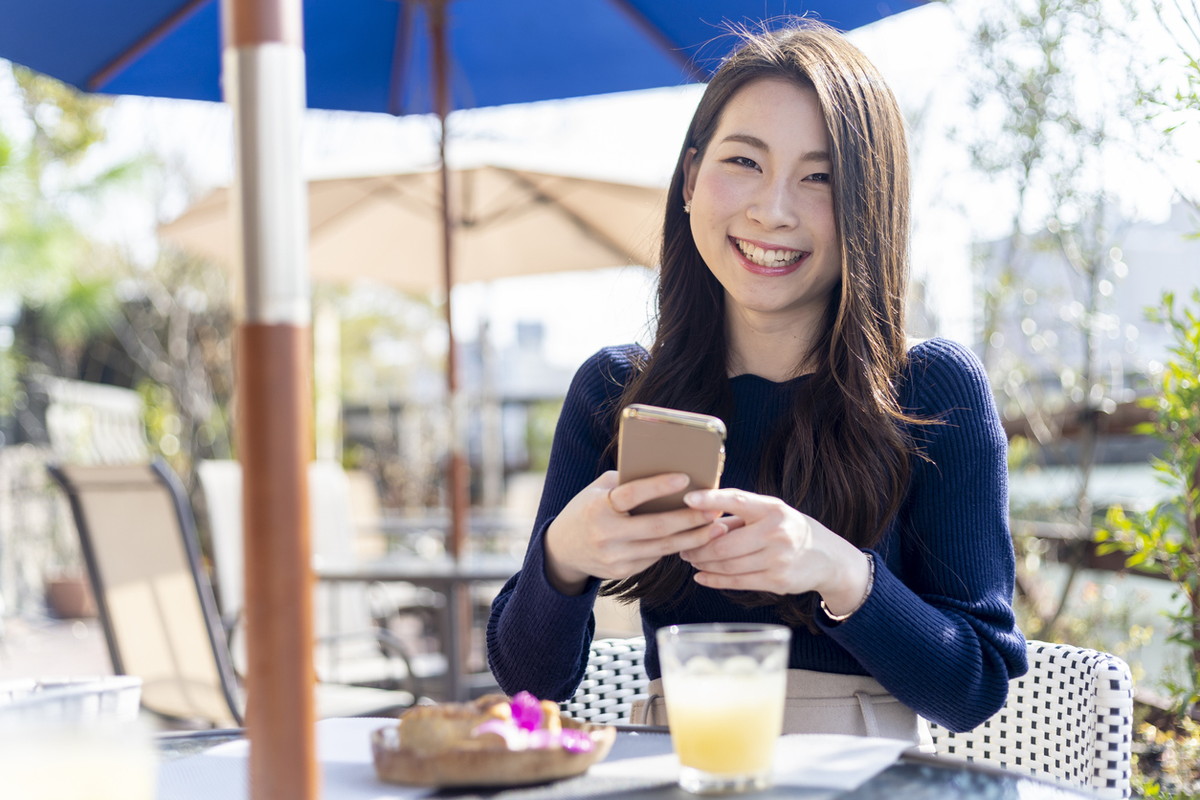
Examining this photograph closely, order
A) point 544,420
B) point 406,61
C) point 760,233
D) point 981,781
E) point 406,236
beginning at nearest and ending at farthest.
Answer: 1. point 981,781
2. point 760,233
3. point 406,61
4. point 406,236
5. point 544,420

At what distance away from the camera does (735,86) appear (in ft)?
5.55

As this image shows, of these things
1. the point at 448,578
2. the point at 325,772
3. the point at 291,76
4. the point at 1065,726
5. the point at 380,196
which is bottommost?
the point at 448,578

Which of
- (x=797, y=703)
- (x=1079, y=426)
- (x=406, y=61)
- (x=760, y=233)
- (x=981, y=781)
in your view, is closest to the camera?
(x=981, y=781)

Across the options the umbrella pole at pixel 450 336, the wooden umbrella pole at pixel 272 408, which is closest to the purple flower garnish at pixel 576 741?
the wooden umbrella pole at pixel 272 408

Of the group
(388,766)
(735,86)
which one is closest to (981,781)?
(388,766)

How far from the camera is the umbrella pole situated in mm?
4105

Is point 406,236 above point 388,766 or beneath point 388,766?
above

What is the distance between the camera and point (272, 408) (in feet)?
1.86

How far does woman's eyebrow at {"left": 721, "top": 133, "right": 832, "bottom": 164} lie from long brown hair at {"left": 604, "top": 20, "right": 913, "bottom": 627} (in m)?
0.03

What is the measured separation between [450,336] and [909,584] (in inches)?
125

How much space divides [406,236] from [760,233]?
4.19 metres

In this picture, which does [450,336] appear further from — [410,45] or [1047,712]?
[1047,712]

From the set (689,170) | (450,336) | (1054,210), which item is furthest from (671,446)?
(450,336)

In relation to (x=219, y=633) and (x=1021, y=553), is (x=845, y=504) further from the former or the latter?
(x=1021, y=553)
